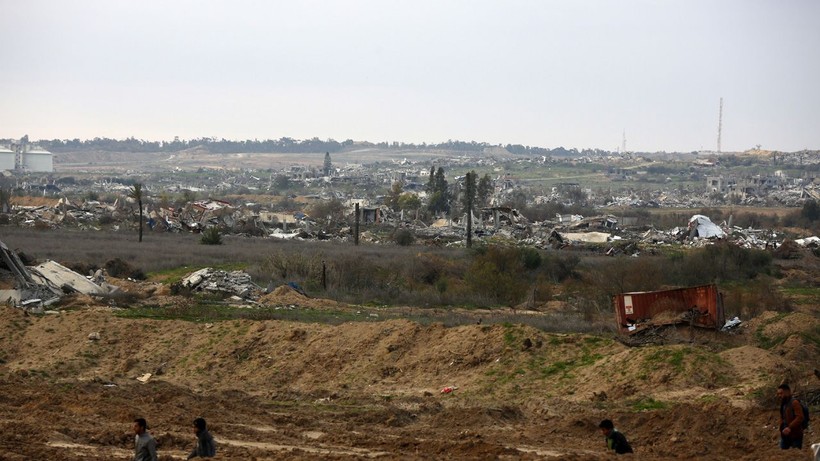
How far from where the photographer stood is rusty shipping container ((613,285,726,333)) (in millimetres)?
25328

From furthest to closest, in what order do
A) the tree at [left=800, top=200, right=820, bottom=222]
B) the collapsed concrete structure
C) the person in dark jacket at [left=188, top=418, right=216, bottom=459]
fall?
the tree at [left=800, top=200, right=820, bottom=222]
the collapsed concrete structure
the person in dark jacket at [left=188, top=418, right=216, bottom=459]

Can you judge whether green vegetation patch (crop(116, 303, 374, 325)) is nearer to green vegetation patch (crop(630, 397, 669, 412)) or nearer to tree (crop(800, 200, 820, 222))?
green vegetation patch (crop(630, 397, 669, 412))

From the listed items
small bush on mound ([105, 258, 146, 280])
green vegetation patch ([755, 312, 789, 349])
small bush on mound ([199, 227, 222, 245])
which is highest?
green vegetation patch ([755, 312, 789, 349])

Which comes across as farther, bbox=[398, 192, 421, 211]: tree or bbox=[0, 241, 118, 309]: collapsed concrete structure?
bbox=[398, 192, 421, 211]: tree

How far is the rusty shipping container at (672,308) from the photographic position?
83.1ft

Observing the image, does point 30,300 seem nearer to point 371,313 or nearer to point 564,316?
point 371,313

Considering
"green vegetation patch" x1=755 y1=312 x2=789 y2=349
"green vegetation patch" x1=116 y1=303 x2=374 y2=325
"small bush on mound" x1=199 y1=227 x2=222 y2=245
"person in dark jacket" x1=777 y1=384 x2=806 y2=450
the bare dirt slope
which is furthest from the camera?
"small bush on mound" x1=199 y1=227 x2=222 y2=245

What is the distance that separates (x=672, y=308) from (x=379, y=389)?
8.80 meters

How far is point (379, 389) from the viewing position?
20906 mm

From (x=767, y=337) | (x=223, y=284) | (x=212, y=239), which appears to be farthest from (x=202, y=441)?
(x=212, y=239)

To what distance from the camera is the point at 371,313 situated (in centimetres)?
3005

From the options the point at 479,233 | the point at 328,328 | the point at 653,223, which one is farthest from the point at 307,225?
the point at 328,328

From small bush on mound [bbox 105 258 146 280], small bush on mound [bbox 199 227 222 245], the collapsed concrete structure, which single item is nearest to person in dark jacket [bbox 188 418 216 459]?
the collapsed concrete structure

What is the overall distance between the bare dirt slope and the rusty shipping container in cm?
82
